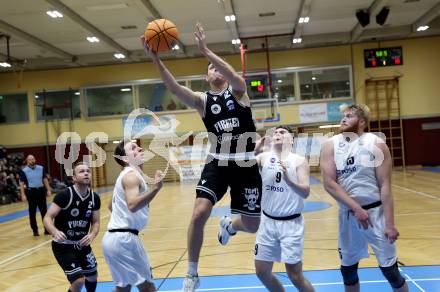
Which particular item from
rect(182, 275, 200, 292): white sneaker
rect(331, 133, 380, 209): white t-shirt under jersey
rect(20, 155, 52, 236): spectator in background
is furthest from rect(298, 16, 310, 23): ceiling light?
rect(182, 275, 200, 292): white sneaker

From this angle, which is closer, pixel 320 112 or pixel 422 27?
pixel 422 27

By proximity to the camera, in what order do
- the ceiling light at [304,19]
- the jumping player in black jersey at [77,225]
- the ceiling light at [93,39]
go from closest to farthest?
the jumping player in black jersey at [77,225] → the ceiling light at [304,19] → the ceiling light at [93,39]

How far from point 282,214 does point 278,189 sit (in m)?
0.27

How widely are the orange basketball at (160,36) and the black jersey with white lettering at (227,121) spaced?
623mm

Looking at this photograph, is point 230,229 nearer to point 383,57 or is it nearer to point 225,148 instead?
point 225,148

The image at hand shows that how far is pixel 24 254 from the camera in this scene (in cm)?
905

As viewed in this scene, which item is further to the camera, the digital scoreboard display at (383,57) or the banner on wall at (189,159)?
the digital scoreboard display at (383,57)

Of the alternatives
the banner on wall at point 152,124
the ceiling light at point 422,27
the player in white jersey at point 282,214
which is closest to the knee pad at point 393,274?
the player in white jersey at point 282,214

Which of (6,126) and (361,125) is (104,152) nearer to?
(6,126)

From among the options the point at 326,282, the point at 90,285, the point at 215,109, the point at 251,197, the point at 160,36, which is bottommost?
the point at 326,282

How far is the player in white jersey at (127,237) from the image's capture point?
4387 millimetres

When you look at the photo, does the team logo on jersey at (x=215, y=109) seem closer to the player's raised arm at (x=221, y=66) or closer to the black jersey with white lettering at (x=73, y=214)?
→ the player's raised arm at (x=221, y=66)

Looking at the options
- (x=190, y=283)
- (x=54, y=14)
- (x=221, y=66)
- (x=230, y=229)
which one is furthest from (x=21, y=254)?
(x=54, y=14)

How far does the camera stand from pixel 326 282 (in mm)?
6098
